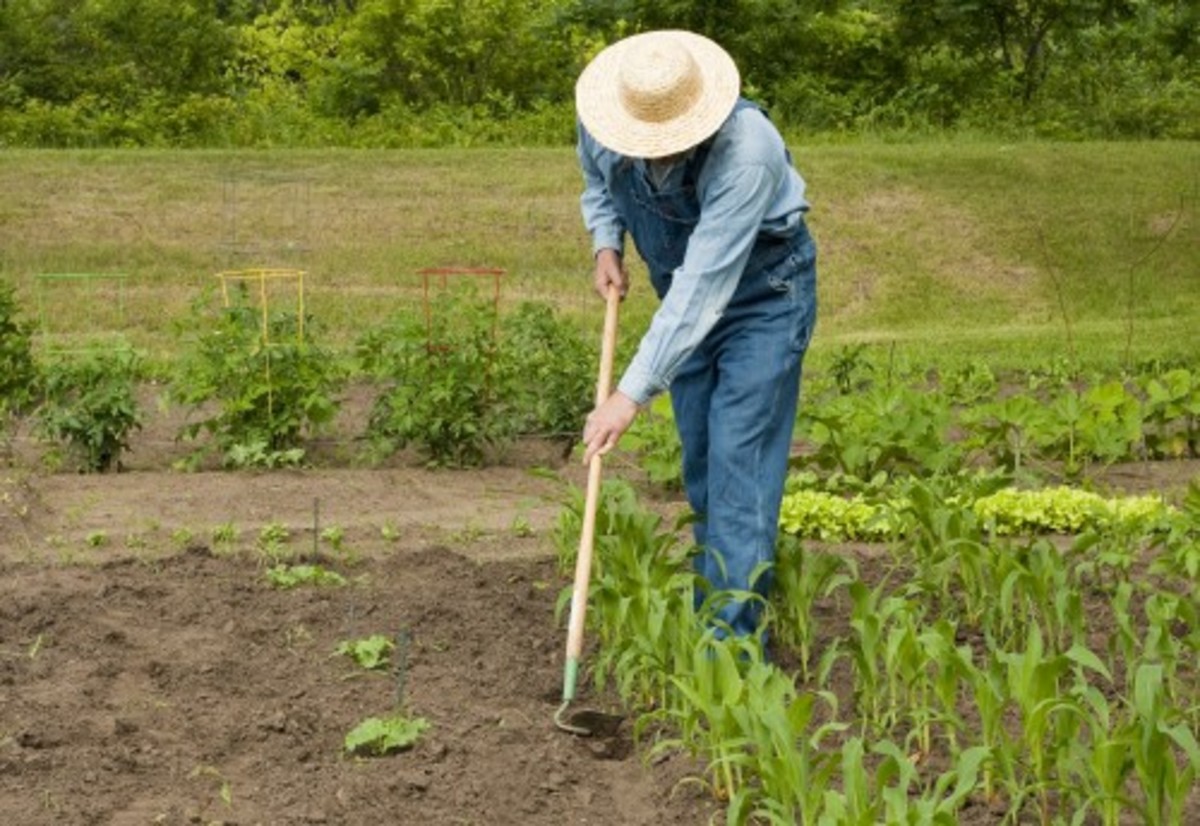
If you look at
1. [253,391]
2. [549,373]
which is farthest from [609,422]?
[549,373]

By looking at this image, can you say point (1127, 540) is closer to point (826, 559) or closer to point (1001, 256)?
point (826, 559)

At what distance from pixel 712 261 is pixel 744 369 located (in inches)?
18.4

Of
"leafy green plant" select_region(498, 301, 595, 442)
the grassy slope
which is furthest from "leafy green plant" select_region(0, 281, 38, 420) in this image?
the grassy slope

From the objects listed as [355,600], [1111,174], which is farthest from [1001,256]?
[355,600]

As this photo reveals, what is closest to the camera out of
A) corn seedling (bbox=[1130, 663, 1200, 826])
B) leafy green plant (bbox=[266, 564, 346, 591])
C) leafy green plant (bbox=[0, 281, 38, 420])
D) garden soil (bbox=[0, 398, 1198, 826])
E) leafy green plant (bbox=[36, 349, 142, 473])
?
corn seedling (bbox=[1130, 663, 1200, 826])

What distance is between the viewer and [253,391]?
976 cm

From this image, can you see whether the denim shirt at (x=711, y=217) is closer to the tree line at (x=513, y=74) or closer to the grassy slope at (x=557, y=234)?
the grassy slope at (x=557, y=234)

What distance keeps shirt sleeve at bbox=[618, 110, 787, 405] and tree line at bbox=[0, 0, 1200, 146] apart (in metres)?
12.3

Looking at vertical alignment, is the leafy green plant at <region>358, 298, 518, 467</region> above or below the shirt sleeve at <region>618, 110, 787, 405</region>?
below

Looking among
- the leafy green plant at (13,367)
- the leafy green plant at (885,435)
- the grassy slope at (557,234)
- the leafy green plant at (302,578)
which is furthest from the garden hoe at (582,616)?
the grassy slope at (557,234)

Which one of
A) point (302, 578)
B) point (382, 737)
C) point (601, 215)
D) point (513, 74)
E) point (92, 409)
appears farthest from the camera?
point (513, 74)

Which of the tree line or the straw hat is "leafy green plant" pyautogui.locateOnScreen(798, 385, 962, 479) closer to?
the straw hat

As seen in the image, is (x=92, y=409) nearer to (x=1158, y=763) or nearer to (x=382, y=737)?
(x=382, y=737)

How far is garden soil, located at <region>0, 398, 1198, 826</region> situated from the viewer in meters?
5.63
